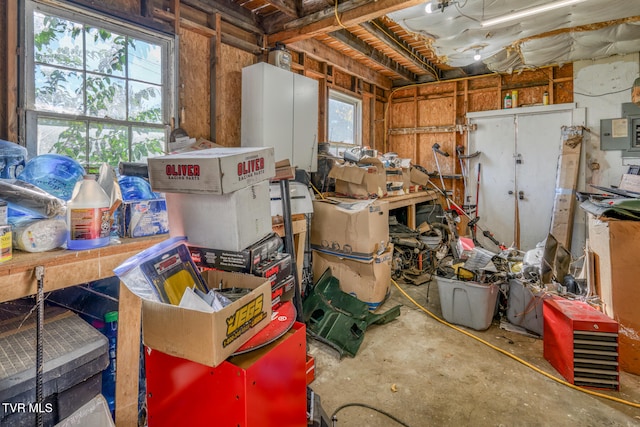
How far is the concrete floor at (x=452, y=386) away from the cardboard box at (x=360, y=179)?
5.00ft

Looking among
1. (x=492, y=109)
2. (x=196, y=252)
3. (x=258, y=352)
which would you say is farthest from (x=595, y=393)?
(x=492, y=109)

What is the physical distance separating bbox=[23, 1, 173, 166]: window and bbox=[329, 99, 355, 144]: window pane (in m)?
2.55

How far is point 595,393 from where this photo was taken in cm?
188

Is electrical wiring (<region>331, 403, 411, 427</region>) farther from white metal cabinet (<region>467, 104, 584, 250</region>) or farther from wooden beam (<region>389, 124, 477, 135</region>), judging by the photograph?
wooden beam (<region>389, 124, 477, 135</region>)

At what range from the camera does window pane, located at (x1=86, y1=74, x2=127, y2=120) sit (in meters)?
2.32

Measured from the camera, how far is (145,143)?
2.68 metres

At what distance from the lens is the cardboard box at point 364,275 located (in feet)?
9.53

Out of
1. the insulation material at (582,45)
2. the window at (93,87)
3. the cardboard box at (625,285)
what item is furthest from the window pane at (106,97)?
the insulation material at (582,45)

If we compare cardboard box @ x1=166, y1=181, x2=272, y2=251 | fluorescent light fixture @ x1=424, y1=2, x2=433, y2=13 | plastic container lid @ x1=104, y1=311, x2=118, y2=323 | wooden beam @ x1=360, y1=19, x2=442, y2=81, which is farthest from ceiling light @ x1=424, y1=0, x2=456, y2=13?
plastic container lid @ x1=104, y1=311, x2=118, y2=323

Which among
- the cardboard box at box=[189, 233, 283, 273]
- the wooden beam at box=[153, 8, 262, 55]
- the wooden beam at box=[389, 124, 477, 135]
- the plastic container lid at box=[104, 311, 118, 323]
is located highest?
the wooden beam at box=[153, 8, 262, 55]

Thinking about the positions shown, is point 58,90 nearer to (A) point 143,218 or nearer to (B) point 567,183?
(A) point 143,218

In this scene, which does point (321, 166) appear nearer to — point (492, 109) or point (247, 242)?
point (247, 242)

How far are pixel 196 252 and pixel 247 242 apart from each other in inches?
9.3

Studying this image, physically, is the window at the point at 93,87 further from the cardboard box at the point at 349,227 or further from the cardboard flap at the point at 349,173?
the cardboard flap at the point at 349,173
